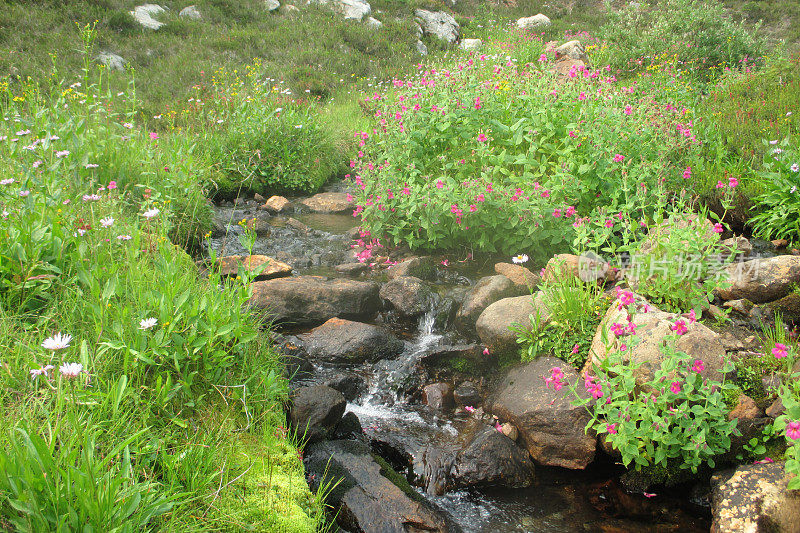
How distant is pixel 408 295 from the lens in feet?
16.4

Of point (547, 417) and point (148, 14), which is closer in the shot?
point (547, 417)

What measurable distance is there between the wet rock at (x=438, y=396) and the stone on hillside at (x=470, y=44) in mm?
13049

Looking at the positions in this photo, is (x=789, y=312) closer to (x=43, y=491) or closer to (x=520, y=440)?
(x=520, y=440)

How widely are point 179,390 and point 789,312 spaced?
4062 millimetres

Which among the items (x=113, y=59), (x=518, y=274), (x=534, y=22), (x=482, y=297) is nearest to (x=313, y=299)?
(x=482, y=297)

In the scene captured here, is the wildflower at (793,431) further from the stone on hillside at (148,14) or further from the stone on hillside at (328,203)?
the stone on hillside at (148,14)

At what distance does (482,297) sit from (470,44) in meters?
14.1

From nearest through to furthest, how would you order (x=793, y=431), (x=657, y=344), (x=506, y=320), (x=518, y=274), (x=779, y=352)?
1. (x=793, y=431)
2. (x=779, y=352)
3. (x=657, y=344)
4. (x=506, y=320)
5. (x=518, y=274)

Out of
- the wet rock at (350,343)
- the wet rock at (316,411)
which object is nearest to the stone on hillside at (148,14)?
the wet rock at (350,343)

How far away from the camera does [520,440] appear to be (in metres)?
3.64

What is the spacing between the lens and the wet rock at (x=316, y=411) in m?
3.17

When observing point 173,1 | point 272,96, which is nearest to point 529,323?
point 272,96

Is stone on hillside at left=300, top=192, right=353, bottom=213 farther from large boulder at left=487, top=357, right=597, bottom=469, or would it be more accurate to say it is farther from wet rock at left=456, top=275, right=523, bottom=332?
large boulder at left=487, top=357, right=597, bottom=469

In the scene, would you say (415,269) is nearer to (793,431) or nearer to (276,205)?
(276,205)
